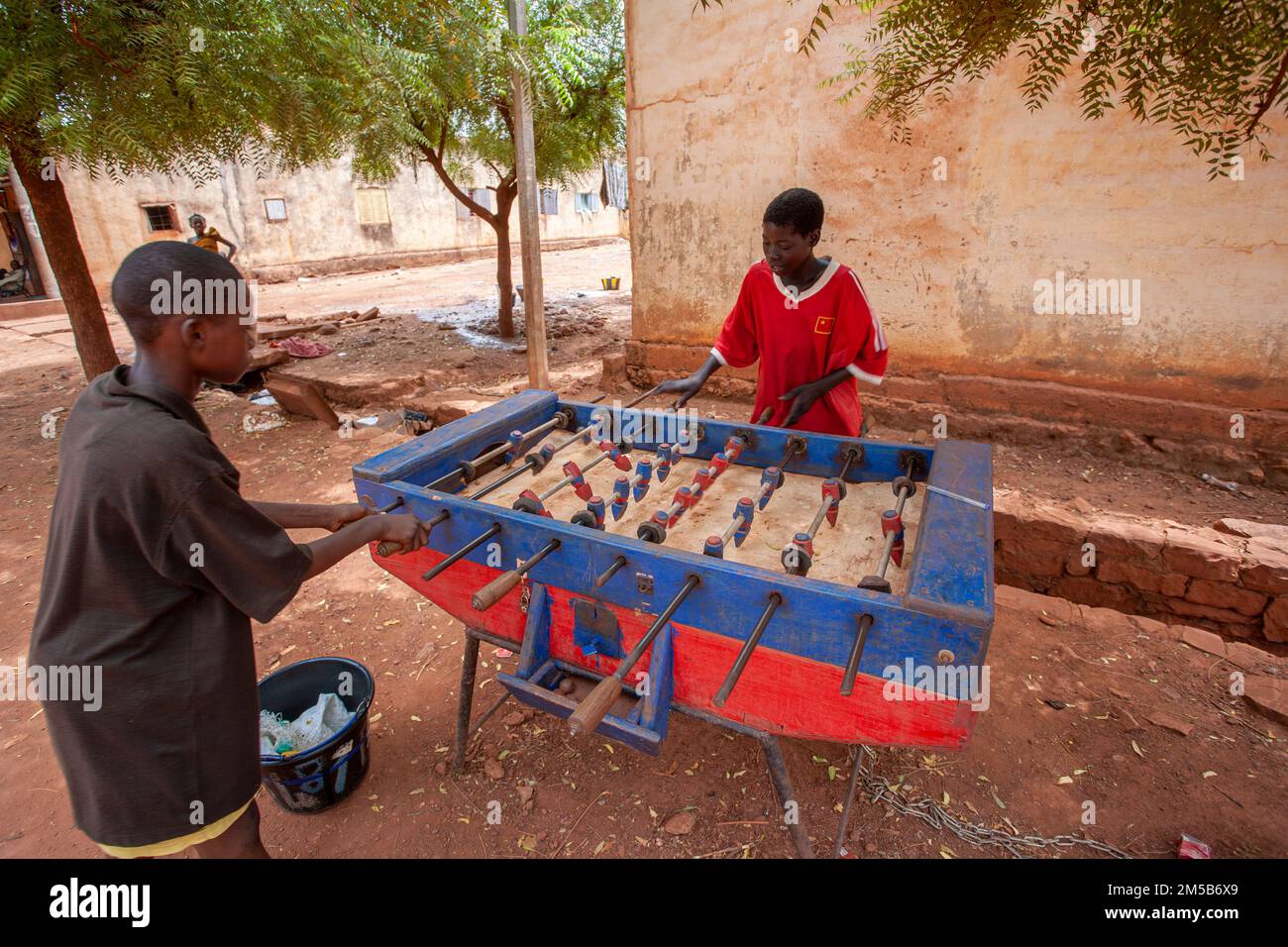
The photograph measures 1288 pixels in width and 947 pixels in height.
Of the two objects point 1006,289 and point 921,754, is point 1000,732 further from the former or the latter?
point 1006,289

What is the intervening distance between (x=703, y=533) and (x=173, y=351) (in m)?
1.59

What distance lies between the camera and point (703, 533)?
222 cm

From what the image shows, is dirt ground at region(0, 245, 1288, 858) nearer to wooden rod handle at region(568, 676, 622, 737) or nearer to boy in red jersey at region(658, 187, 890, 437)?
wooden rod handle at region(568, 676, 622, 737)

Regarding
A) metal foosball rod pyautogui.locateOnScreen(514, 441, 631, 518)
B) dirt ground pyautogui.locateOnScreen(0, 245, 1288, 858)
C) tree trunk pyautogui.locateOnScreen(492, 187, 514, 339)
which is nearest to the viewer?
metal foosball rod pyautogui.locateOnScreen(514, 441, 631, 518)

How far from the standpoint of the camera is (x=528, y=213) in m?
6.25

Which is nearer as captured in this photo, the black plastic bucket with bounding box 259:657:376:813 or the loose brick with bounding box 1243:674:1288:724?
the black plastic bucket with bounding box 259:657:376:813

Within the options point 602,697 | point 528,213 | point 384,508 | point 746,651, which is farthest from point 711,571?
point 528,213

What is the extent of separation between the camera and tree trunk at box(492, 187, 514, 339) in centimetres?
935

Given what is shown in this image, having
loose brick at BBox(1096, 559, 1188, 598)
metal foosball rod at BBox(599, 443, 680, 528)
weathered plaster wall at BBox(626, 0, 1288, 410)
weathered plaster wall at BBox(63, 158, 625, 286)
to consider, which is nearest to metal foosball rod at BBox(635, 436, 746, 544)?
metal foosball rod at BBox(599, 443, 680, 528)

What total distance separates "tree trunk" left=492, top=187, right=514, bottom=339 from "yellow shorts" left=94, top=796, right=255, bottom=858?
871cm

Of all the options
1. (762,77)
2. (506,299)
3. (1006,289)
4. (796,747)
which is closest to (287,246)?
(506,299)

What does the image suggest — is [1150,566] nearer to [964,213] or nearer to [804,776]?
[804,776]

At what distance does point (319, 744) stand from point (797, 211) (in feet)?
9.56

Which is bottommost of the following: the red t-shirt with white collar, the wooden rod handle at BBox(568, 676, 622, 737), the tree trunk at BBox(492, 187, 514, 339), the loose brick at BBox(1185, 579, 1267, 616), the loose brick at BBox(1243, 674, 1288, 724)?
the loose brick at BBox(1243, 674, 1288, 724)
